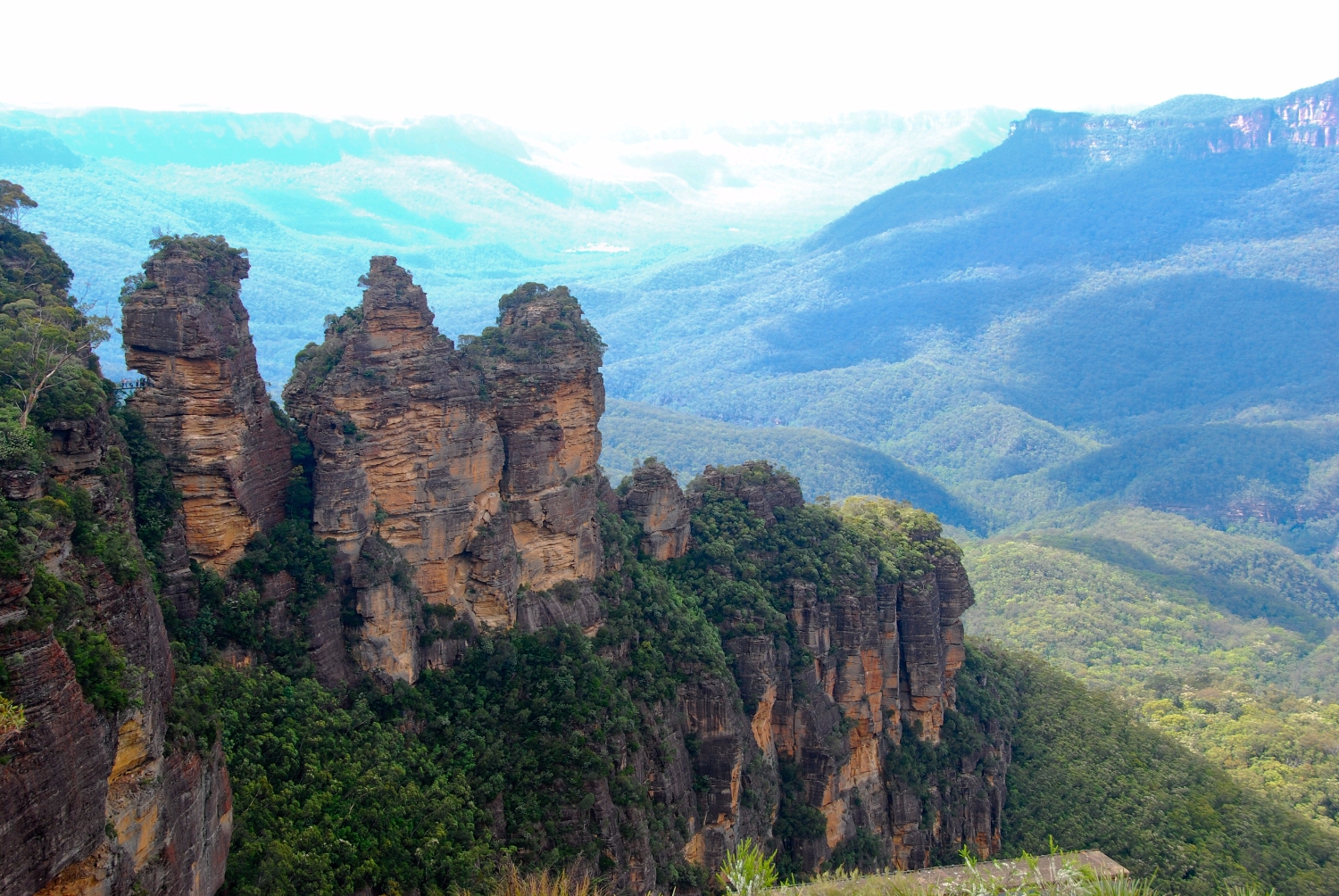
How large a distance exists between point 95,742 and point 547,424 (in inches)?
789

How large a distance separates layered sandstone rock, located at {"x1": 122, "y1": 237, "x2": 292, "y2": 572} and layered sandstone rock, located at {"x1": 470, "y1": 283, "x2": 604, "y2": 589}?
888 centimetres

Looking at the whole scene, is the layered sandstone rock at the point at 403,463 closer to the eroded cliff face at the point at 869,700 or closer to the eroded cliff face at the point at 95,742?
the eroded cliff face at the point at 95,742

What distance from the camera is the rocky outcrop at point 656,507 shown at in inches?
1677

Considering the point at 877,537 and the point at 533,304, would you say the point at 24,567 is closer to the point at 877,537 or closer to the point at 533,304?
the point at 533,304

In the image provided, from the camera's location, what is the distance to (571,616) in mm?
35875

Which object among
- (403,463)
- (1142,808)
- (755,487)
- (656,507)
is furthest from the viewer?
(755,487)

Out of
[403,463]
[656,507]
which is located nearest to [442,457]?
[403,463]

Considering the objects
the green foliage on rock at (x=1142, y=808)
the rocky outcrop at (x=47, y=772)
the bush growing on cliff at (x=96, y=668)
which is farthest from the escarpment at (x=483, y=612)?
the green foliage on rock at (x=1142, y=808)

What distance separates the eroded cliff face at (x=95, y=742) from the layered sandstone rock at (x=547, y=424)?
14071 mm

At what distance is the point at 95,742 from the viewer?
57.5ft

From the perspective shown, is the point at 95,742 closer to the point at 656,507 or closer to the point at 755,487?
the point at 656,507

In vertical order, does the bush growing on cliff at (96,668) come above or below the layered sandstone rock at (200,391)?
below

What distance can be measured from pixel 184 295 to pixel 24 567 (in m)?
11.9

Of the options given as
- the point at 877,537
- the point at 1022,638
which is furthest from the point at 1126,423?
the point at 877,537
